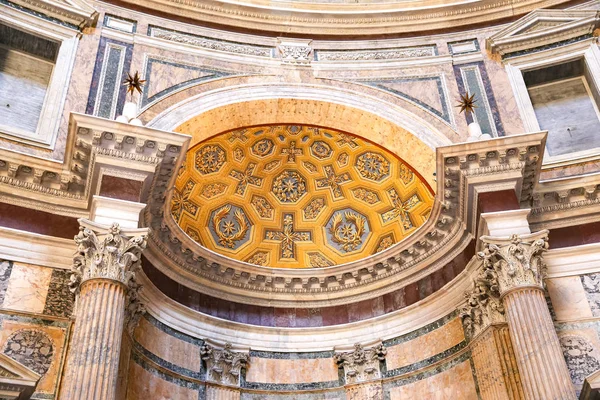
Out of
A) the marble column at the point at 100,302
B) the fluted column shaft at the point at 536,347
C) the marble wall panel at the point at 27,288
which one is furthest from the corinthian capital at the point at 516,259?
the marble wall panel at the point at 27,288

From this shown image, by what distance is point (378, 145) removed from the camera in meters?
14.9

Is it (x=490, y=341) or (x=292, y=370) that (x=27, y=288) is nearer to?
(x=292, y=370)

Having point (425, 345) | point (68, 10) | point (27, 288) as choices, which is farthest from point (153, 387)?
point (68, 10)

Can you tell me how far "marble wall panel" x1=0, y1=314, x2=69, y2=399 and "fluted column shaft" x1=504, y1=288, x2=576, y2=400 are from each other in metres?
6.61

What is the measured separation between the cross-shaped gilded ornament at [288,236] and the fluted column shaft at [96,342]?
6.52 meters

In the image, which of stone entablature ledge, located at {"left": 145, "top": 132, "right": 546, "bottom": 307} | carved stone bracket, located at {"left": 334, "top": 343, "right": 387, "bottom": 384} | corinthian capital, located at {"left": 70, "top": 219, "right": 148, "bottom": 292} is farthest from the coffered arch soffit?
corinthian capital, located at {"left": 70, "top": 219, "right": 148, "bottom": 292}

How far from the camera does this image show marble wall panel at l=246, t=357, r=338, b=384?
13.4 meters

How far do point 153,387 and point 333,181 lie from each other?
6473 millimetres

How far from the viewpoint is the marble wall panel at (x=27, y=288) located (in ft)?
32.6

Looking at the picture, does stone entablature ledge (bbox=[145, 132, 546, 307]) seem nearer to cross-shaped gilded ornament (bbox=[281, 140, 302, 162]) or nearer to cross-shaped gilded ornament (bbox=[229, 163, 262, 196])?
cross-shaped gilded ornament (bbox=[229, 163, 262, 196])

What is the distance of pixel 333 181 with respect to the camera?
15.8m

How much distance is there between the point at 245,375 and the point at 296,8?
348 inches

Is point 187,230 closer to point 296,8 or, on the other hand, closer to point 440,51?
point 296,8

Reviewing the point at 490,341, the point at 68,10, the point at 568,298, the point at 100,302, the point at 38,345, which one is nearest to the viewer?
the point at 100,302
